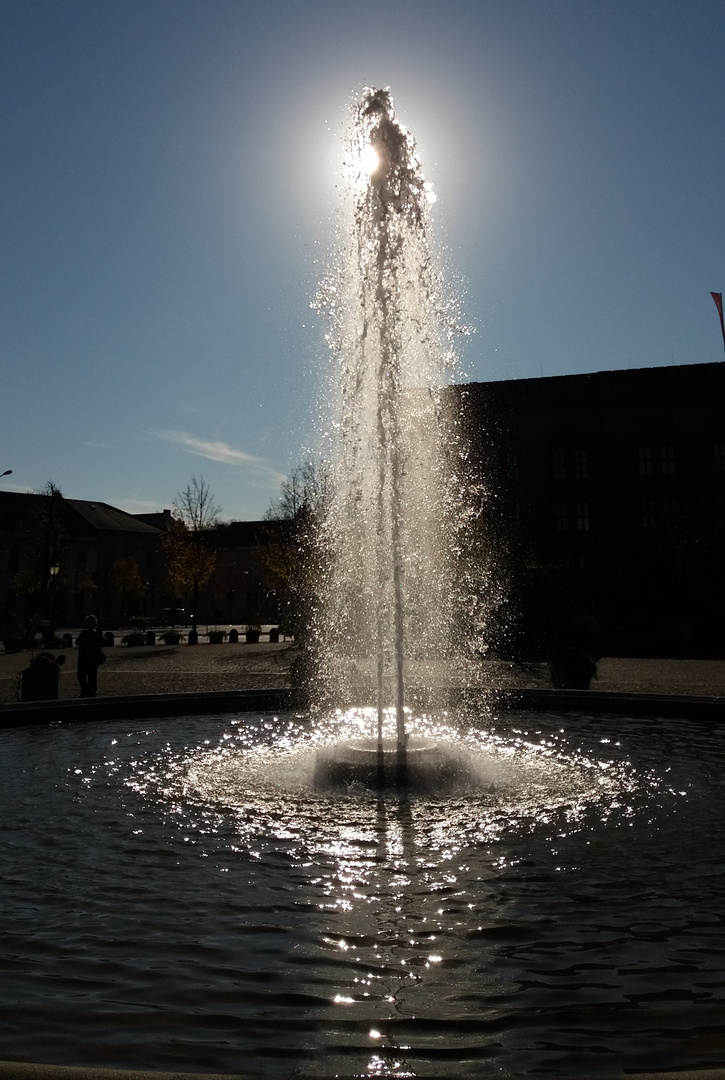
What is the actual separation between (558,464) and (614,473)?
3285 millimetres

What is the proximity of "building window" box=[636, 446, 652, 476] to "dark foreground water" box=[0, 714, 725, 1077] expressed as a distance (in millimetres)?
47384

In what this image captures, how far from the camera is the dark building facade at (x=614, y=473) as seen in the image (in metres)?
53.3

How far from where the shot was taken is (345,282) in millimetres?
13781

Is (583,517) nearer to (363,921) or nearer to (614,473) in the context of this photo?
(614,473)

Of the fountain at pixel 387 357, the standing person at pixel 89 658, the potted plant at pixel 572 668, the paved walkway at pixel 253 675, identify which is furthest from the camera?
the paved walkway at pixel 253 675

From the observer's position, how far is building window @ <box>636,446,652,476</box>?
55625mm

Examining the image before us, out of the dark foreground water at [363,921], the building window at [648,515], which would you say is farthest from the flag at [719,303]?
the dark foreground water at [363,921]

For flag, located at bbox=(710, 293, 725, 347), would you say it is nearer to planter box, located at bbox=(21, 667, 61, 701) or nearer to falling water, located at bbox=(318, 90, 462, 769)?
falling water, located at bbox=(318, 90, 462, 769)

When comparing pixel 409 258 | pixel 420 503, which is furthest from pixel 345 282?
pixel 420 503

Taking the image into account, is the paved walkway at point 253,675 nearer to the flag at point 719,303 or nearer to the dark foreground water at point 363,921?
the dark foreground water at point 363,921

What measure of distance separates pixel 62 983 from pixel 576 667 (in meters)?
13.8

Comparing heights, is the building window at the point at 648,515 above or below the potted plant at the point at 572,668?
above

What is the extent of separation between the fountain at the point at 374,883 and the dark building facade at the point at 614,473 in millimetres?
39096

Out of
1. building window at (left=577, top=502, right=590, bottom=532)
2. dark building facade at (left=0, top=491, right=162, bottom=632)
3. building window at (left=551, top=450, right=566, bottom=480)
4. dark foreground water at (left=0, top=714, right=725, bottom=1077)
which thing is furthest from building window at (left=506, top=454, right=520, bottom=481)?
dark foreground water at (left=0, top=714, right=725, bottom=1077)
